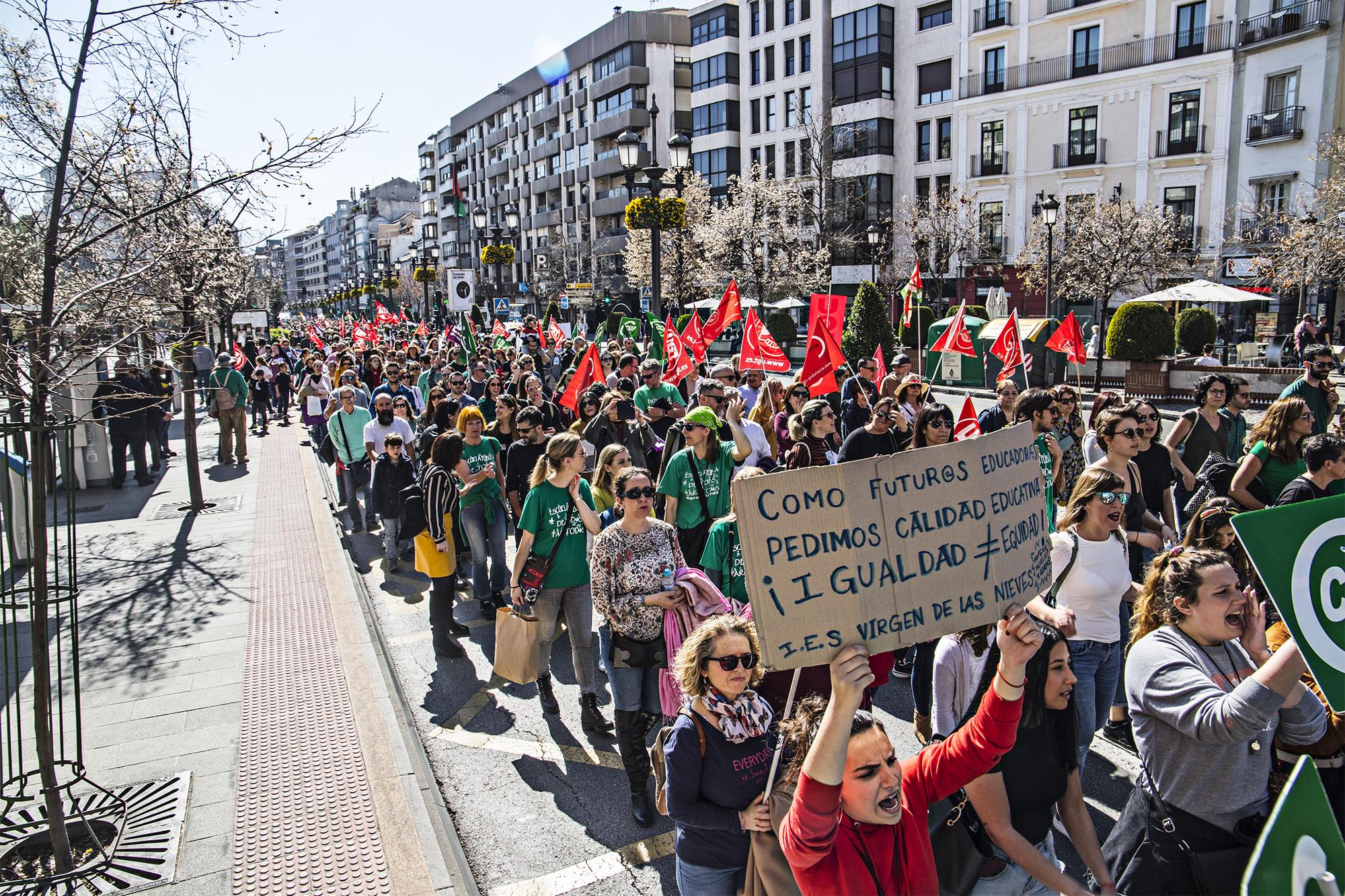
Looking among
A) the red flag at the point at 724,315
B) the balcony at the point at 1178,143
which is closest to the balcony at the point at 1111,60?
the balcony at the point at 1178,143

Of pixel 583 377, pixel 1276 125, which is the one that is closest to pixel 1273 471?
pixel 583 377

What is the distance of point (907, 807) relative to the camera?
2.79 m

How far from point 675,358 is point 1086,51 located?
3511cm

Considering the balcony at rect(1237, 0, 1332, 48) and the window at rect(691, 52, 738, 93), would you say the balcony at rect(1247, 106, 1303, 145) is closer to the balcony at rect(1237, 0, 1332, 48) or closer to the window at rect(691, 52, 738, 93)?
the balcony at rect(1237, 0, 1332, 48)

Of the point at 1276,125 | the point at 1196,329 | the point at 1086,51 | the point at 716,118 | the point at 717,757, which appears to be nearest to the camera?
the point at 717,757

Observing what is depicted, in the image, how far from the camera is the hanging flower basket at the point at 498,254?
32.5 meters

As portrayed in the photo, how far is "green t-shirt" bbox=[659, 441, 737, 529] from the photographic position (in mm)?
6320

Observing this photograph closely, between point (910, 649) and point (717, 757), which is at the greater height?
point (717, 757)

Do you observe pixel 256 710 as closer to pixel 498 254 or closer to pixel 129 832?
pixel 129 832

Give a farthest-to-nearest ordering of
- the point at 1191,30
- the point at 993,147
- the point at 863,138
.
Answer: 1. the point at 863,138
2. the point at 993,147
3. the point at 1191,30

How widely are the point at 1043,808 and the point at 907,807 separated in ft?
2.18

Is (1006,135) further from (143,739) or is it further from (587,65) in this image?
(143,739)

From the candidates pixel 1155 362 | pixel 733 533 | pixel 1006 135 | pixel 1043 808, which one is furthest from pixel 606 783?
pixel 1006 135

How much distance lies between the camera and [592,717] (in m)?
5.69
